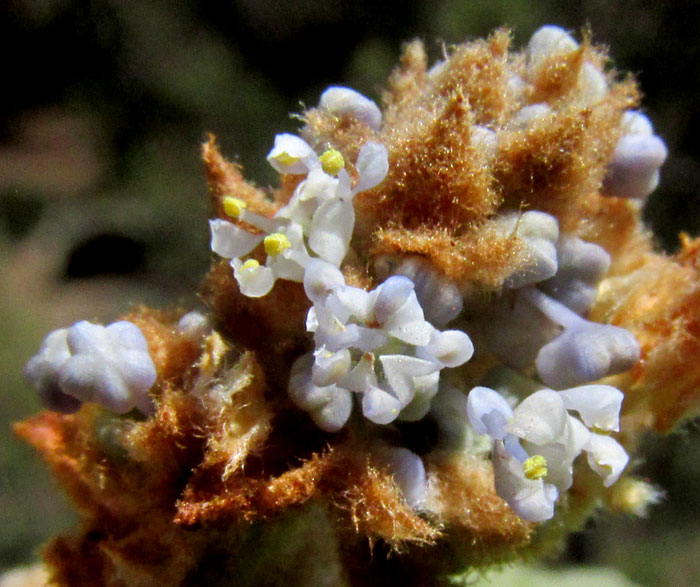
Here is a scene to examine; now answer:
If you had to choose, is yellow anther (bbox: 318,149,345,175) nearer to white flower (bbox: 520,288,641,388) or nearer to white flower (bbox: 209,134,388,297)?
white flower (bbox: 209,134,388,297)

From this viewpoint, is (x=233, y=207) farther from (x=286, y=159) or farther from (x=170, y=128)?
(x=170, y=128)

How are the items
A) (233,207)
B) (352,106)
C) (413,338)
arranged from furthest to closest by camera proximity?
(352,106) < (233,207) < (413,338)

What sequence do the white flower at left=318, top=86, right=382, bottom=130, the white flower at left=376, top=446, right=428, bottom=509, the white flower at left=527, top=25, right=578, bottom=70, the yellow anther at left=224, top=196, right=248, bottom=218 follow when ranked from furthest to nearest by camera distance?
the white flower at left=527, top=25, right=578, bottom=70 → the white flower at left=318, top=86, right=382, bottom=130 → the yellow anther at left=224, top=196, right=248, bottom=218 → the white flower at left=376, top=446, right=428, bottom=509

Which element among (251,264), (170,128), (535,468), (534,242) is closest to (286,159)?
(251,264)

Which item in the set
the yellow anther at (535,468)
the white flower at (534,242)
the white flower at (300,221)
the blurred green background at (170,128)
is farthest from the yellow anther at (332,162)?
the blurred green background at (170,128)

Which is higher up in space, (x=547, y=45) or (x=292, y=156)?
(x=547, y=45)

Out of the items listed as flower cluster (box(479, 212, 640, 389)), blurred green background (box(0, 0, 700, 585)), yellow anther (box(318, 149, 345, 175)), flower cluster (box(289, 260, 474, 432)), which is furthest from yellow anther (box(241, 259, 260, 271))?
blurred green background (box(0, 0, 700, 585))

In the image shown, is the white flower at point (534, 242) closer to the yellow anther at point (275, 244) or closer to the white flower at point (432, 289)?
the white flower at point (432, 289)
